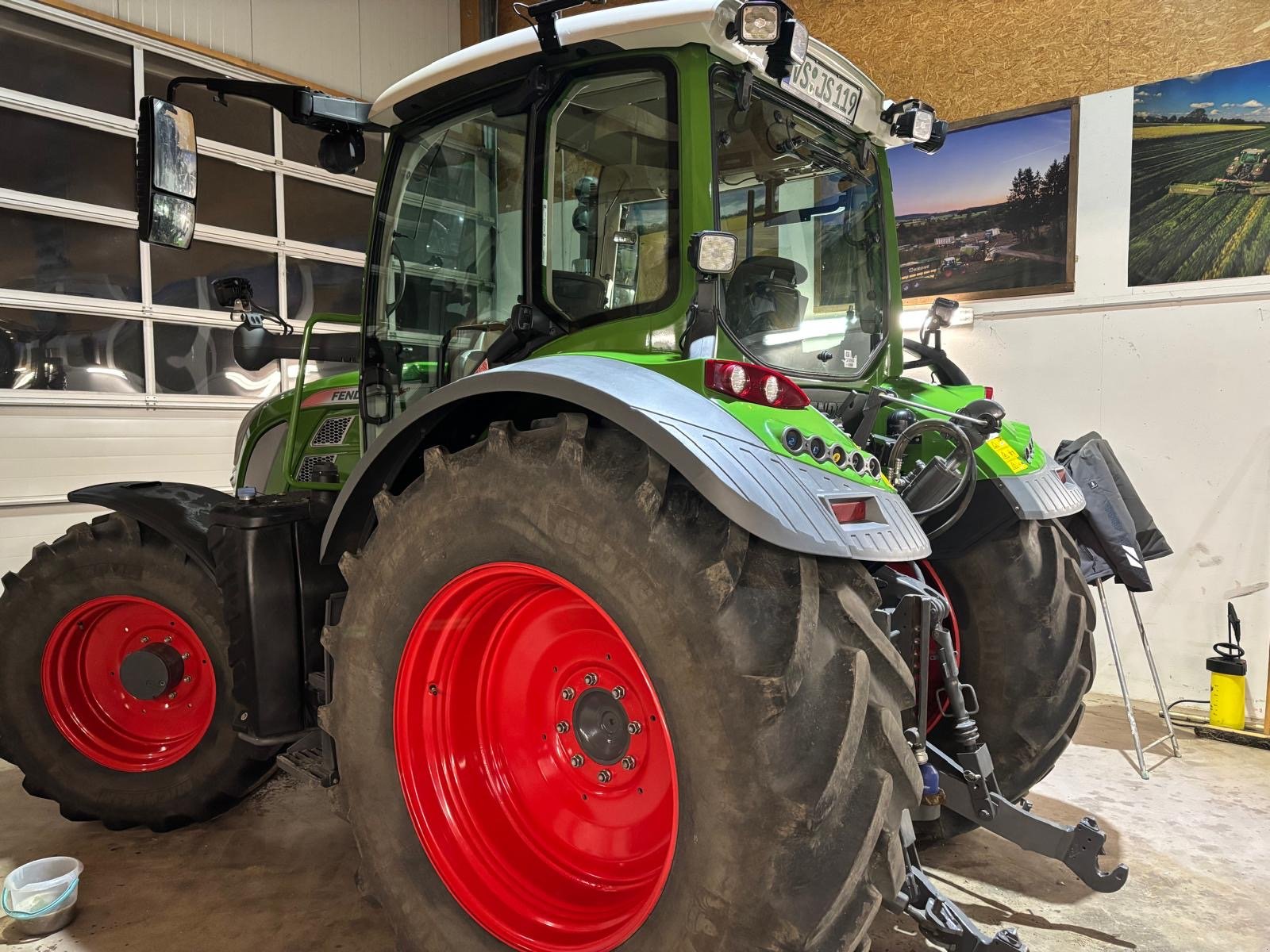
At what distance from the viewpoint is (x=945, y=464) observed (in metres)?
2.09

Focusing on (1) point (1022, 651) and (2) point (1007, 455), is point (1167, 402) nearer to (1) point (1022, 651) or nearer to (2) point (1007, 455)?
(2) point (1007, 455)

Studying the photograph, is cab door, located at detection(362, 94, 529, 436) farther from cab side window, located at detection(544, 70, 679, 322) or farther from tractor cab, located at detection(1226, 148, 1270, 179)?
tractor cab, located at detection(1226, 148, 1270, 179)

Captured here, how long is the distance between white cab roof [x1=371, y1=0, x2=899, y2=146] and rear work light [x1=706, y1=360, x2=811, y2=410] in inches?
29.8

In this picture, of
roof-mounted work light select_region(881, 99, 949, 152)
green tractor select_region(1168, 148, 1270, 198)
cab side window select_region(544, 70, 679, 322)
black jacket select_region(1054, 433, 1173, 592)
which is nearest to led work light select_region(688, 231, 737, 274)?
cab side window select_region(544, 70, 679, 322)

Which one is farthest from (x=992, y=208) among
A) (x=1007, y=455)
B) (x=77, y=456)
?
(x=77, y=456)

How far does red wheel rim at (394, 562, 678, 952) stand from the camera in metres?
1.74

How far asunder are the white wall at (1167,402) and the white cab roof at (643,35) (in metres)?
2.82

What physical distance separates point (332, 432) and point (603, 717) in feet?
5.61

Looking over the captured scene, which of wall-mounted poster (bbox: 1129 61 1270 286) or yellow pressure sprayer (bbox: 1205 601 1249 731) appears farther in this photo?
→ wall-mounted poster (bbox: 1129 61 1270 286)

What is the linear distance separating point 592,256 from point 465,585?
870 mm

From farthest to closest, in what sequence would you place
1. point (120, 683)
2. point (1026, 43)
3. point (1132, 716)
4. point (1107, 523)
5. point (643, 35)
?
point (1026, 43) → point (1132, 716) → point (1107, 523) → point (120, 683) → point (643, 35)

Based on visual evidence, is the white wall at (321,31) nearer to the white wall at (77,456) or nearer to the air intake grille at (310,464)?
the white wall at (77,456)

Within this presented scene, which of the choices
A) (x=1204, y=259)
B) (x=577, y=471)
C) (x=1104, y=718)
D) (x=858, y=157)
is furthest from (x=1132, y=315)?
(x=577, y=471)

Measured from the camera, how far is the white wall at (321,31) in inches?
217
